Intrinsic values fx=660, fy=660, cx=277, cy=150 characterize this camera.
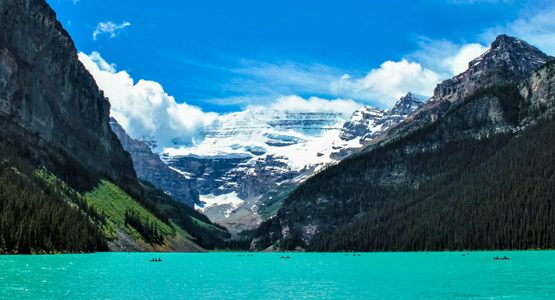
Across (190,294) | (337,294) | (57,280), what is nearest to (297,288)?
(337,294)

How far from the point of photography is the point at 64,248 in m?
194

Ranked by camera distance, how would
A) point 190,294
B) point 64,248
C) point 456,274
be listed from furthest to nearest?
1. point 64,248
2. point 456,274
3. point 190,294

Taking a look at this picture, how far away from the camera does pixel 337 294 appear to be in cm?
8419

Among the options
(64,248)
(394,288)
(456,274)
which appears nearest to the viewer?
(394,288)

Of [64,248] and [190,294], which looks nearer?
[190,294]

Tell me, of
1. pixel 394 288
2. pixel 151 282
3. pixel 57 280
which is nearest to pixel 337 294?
pixel 394 288

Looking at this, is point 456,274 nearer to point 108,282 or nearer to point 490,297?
point 490,297

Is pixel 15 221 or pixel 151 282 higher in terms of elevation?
pixel 15 221

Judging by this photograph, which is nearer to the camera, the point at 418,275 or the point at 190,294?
the point at 190,294

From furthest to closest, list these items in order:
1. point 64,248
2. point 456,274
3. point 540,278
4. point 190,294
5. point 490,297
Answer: point 64,248, point 456,274, point 540,278, point 190,294, point 490,297

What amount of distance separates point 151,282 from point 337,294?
1261 inches

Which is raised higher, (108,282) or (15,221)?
(15,221)

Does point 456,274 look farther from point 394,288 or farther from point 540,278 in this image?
point 394,288

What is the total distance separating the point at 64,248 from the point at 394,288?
13121cm
